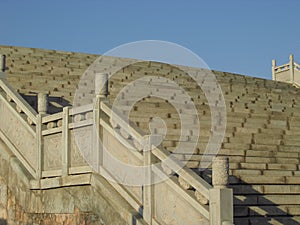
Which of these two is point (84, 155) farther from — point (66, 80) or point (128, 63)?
point (128, 63)

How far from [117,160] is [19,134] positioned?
12.0 feet

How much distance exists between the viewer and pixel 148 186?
8398mm

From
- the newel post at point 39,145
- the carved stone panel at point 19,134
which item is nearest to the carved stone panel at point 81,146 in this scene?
the newel post at point 39,145

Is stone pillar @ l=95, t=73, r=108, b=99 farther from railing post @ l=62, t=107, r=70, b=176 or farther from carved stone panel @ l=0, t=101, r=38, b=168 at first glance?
carved stone panel @ l=0, t=101, r=38, b=168

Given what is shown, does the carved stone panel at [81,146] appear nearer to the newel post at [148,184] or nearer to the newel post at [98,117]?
the newel post at [98,117]

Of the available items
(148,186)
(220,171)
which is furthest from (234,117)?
(220,171)

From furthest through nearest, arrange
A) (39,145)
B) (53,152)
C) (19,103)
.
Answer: (19,103) < (39,145) < (53,152)

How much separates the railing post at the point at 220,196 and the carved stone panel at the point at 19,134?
16.6ft

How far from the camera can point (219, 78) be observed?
22234mm

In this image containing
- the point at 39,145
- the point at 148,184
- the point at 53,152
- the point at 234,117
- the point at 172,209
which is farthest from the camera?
the point at 234,117

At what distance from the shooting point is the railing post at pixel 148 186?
836 centimetres

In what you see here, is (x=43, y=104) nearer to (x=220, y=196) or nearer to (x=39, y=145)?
(x=39, y=145)

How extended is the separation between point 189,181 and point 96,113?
2.62 metres

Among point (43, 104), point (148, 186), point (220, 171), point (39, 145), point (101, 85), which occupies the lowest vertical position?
point (148, 186)
